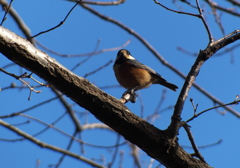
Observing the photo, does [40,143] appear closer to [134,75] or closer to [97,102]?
[134,75]

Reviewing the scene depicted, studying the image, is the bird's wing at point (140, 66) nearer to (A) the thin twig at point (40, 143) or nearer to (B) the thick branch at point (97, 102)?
(A) the thin twig at point (40, 143)

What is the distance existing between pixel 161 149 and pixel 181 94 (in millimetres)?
457

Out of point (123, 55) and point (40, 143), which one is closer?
point (40, 143)

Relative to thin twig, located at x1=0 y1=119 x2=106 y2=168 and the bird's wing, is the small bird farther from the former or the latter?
thin twig, located at x1=0 y1=119 x2=106 y2=168

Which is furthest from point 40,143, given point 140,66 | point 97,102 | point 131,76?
point 97,102

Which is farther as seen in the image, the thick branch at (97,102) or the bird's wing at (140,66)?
the bird's wing at (140,66)

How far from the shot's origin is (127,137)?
2504 millimetres

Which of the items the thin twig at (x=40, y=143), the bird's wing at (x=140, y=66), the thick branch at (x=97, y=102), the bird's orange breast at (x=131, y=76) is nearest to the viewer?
the thick branch at (x=97, y=102)

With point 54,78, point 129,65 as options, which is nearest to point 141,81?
point 129,65

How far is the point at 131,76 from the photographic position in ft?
17.3

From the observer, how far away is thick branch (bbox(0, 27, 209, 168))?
2252mm

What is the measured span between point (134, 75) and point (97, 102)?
2.90 metres

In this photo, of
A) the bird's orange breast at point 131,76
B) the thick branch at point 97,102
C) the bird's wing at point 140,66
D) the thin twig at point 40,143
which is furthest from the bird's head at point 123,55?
the thick branch at point 97,102

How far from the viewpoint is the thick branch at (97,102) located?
2.25m
